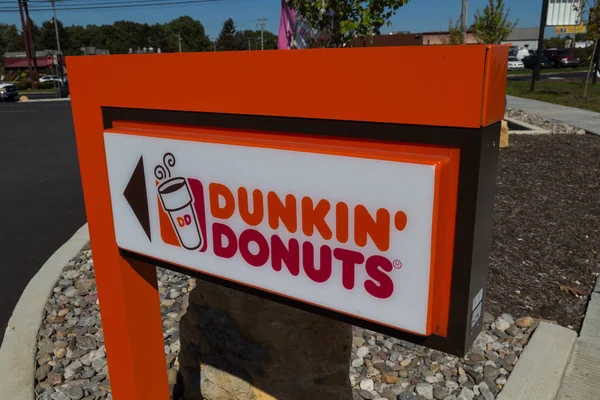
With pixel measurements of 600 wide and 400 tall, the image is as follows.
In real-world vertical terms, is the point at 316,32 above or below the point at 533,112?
above

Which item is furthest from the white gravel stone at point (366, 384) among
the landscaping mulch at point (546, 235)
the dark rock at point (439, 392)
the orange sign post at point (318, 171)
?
the orange sign post at point (318, 171)

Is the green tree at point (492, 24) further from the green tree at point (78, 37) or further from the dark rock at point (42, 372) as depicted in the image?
the green tree at point (78, 37)

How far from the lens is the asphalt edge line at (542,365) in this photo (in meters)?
2.92

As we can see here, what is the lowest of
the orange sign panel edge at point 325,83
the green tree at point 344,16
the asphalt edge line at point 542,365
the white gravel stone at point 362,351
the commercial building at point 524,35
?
the white gravel stone at point 362,351

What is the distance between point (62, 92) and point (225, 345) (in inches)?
1271

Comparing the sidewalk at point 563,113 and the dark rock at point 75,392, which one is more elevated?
the sidewalk at point 563,113

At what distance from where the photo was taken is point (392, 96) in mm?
1145

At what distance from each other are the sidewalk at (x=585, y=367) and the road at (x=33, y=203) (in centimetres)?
384

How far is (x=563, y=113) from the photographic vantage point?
559 inches

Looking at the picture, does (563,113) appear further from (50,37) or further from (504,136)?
(50,37)

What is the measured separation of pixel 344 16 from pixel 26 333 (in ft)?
23.5

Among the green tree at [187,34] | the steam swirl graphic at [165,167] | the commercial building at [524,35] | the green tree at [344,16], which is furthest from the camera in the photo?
the green tree at [187,34]

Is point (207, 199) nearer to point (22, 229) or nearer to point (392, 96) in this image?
point (392, 96)

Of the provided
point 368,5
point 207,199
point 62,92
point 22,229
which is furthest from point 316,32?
point 62,92
